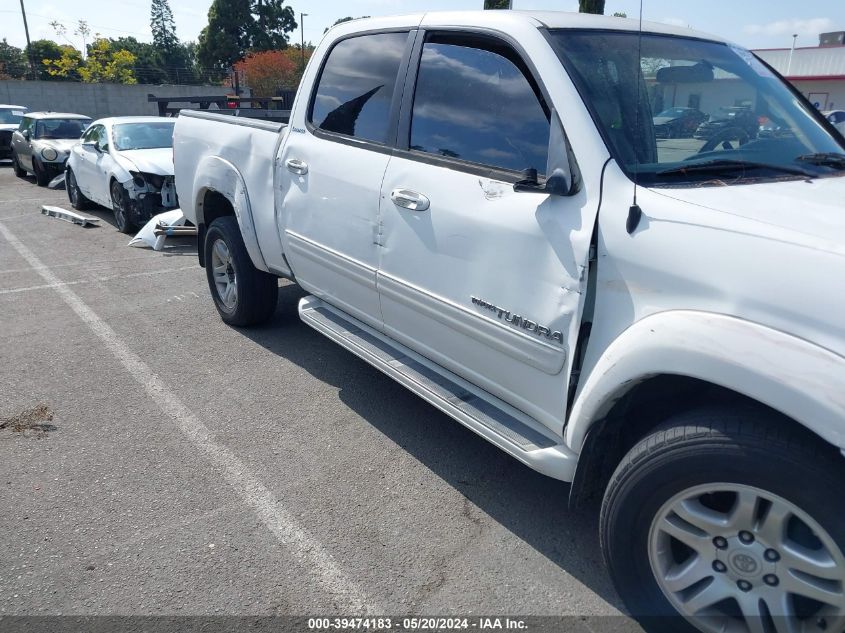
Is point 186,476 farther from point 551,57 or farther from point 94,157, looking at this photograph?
point 94,157

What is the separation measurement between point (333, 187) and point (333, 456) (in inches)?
57.4

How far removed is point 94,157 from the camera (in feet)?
Result: 34.0

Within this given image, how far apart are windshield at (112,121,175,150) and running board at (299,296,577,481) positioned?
23.6ft

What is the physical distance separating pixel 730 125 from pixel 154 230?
24.4 feet

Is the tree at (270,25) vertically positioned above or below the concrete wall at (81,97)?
above

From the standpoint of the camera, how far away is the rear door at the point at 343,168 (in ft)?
11.5

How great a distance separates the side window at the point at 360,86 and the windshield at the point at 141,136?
6967mm

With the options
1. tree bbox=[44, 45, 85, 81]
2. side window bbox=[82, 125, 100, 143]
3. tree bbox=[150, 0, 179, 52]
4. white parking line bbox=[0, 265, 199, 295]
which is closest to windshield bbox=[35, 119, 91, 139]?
side window bbox=[82, 125, 100, 143]

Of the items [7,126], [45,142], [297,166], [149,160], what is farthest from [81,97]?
[297,166]

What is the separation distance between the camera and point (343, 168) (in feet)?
12.0

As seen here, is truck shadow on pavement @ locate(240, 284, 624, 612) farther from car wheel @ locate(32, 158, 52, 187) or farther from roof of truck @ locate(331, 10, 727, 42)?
car wheel @ locate(32, 158, 52, 187)

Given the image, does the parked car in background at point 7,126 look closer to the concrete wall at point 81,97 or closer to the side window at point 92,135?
the side window at point 92,135

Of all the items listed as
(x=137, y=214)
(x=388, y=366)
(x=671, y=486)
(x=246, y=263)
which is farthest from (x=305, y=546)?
(x=137, y=214)

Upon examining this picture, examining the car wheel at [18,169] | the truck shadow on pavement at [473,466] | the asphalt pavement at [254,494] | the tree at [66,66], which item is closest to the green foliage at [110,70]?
the tree at [66,66]
